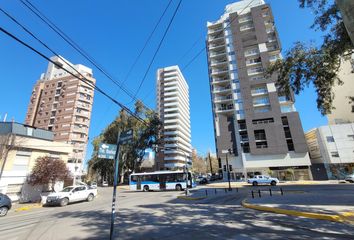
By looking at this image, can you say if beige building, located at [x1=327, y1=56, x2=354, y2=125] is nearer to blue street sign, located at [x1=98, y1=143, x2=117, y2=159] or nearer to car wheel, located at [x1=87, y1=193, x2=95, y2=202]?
car wheel, located at [x1=87, y1=193, x2=95, y2=202]

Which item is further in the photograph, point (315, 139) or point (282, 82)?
point (315, 139)

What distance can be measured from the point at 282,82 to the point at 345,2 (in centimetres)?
1230

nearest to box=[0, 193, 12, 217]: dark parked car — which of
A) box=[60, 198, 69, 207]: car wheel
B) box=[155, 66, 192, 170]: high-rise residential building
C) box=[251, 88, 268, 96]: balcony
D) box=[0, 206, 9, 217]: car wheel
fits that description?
box=[0, 206, 9, 217]: car wheel

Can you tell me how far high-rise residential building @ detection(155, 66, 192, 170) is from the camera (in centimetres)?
8275

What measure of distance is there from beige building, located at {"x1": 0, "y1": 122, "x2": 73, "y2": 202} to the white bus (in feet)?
45.6

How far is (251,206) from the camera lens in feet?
38.2

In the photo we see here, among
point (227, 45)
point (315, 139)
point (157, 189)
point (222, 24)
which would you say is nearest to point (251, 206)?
point (157, 189)

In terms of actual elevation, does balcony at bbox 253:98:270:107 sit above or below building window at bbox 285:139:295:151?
above

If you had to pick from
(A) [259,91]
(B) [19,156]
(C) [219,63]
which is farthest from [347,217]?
(C) [219,63]

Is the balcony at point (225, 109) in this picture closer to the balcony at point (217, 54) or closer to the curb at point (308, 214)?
the balcony at point (217, 54)

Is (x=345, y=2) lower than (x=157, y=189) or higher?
higher

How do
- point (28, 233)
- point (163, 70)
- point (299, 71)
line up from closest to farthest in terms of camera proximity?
point (28, 233) < point (299, 71) < point (163, 70)

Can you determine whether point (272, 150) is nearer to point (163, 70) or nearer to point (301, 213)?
point (301, 213)

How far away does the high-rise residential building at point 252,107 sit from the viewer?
43.7 metres
